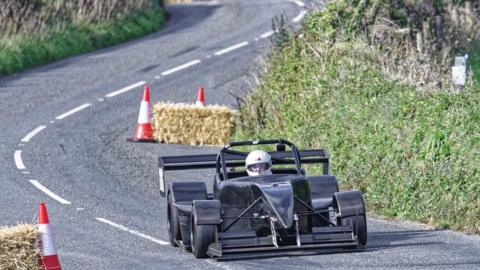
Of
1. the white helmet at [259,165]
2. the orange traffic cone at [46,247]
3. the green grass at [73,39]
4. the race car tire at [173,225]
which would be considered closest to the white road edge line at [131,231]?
the race car tire at [173,225]

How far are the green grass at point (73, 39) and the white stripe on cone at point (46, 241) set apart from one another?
724 inches

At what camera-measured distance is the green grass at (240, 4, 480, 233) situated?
17219 millimetres

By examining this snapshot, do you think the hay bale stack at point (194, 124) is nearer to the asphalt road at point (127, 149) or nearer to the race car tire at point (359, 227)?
the asphalt road at point (127, 149)

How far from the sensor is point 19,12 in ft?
110

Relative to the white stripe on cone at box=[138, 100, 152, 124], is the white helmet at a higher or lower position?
higher

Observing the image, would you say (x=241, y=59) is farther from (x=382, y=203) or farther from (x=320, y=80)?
(x=382, y=203)

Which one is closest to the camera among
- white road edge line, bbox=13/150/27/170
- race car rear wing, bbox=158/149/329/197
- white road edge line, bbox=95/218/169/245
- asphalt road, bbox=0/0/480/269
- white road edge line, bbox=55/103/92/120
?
asphalt road, bbox=0/0/480/269

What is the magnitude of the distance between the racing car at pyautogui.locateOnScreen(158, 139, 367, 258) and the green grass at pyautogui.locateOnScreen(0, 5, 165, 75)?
54.3 ft

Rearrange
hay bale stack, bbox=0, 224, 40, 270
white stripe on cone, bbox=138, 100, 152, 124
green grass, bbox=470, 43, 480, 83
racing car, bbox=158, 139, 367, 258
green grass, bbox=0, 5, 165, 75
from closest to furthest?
hay bale stack, bbox=0, 224, 40, 270 < racing car, bbox=158, 139, 367, 258 < white stripe on cone, bbox=138, 100, 152, 124 < green grass, bbox=470, 43, 480, 83 < green grass, bbox=0, 5, 165, 75

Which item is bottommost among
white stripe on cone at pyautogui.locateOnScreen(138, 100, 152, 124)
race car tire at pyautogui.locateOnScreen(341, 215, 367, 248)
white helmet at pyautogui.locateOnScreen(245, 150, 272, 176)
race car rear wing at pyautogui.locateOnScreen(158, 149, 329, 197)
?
white stripe on cone at pyautogui.locateOnScreen(138, 100, 152, 124)

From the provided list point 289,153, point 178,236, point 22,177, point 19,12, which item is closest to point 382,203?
point 289,153

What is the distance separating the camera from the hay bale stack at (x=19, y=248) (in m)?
13.0

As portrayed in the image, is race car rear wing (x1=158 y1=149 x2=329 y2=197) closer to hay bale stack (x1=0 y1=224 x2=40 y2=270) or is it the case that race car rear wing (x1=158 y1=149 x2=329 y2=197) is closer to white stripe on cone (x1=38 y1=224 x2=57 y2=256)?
white stripe on cone (x1=38 y1=224 x2=57 y2=256)

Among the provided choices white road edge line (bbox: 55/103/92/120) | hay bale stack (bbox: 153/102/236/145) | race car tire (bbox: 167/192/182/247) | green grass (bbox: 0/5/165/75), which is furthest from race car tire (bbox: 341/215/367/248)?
green grass (bbox: 0/5/165/75)
